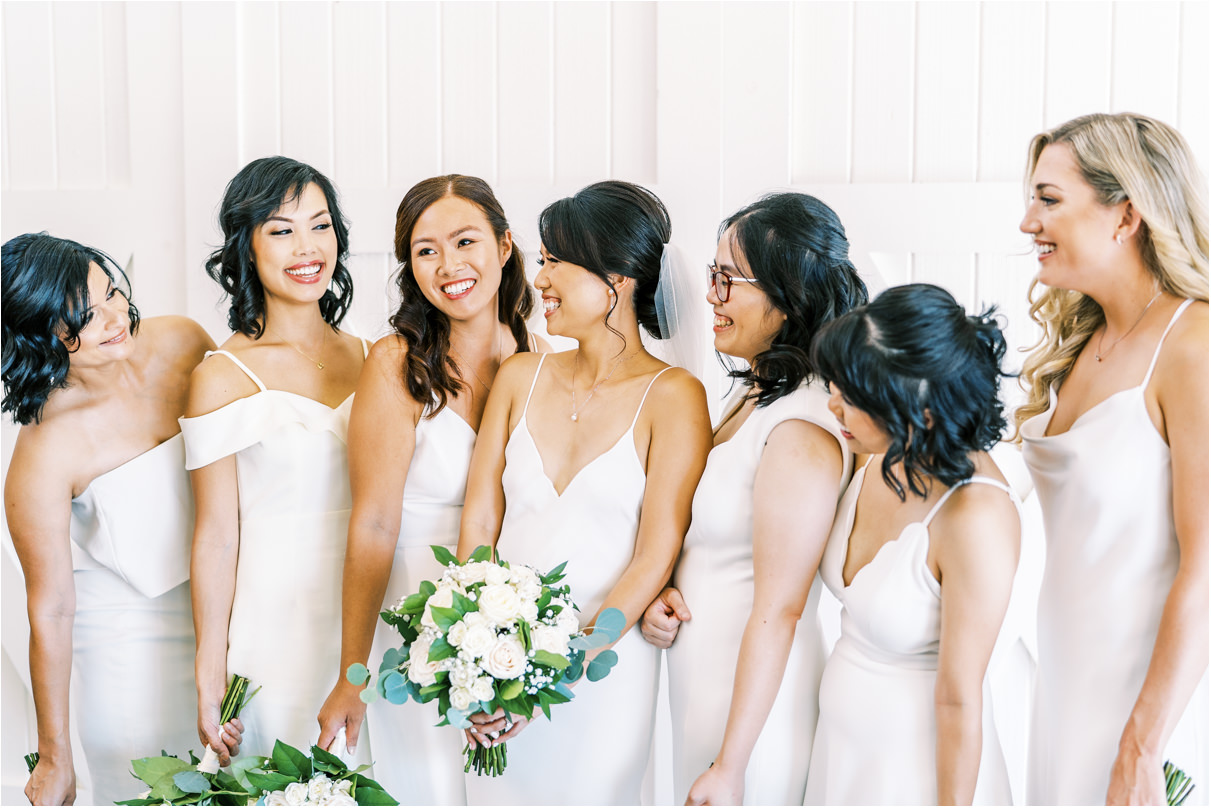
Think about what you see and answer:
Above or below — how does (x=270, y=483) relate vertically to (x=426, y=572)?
above

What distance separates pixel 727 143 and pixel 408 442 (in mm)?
1460

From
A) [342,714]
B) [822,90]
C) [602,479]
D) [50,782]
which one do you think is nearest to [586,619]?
[602,479]

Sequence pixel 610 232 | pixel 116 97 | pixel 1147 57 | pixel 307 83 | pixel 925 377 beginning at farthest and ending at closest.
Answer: pixel 116 97, pixel 307 83, pixel 1147 57, pixel 610 232, pixel 925 377

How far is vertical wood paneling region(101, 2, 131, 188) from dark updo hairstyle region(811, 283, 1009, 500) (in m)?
3.03

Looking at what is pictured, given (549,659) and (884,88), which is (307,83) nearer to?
(884,88)

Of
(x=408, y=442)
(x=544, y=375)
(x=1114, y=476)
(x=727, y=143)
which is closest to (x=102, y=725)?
(x=408, y=442)

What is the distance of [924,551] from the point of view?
191 centimetres

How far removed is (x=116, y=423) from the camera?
2770 millimetres

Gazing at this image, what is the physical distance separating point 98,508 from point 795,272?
2173 millimetres

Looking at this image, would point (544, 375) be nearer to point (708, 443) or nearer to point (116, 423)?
point (708, 443)

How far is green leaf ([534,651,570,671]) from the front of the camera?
2.02 m

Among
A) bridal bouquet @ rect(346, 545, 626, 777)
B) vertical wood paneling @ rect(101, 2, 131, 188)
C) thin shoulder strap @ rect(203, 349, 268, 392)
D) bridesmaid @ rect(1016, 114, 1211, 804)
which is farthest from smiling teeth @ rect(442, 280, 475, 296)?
vertical wood paneling @ rect(101, 2, 131, 188)

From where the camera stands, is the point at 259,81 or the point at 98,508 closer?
the point at 98,508

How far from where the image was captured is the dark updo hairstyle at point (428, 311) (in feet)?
8.50
